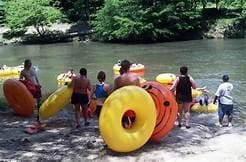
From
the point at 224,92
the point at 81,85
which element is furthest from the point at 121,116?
the point at 224,92

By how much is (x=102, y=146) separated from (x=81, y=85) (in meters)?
1.92

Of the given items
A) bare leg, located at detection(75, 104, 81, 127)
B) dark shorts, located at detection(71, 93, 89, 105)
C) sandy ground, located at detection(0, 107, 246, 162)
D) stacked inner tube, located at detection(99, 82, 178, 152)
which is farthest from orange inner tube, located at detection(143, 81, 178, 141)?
bare leg, located at detection(75, 104, 81, 127)

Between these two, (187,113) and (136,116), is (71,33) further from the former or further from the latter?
(136,116)

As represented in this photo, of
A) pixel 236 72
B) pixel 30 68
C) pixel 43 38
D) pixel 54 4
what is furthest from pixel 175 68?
pixel 54 4

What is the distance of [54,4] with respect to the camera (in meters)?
51.2

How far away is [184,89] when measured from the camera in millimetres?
10422

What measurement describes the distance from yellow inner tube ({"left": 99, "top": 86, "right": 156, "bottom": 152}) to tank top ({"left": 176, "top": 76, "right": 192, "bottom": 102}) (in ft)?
5.95

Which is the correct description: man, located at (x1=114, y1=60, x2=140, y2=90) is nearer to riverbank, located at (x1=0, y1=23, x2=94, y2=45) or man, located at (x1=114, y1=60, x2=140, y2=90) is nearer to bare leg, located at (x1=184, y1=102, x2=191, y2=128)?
bare leg, located at (x1=184, y1=102, x2=191, y2=128)

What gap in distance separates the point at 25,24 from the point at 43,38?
7.70 feet

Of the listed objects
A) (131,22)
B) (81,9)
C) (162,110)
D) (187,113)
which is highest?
(81,9)

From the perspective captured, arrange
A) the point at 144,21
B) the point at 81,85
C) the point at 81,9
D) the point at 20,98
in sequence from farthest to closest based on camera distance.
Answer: the point at 81,9, the point at 144,21, the point at 20,98, the point at 81,85

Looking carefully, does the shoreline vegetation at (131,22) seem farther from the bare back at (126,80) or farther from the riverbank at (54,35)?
the bare back at (126,80)

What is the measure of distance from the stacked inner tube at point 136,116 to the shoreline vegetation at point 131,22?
33090 mm

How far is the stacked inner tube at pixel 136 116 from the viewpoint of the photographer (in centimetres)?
830
